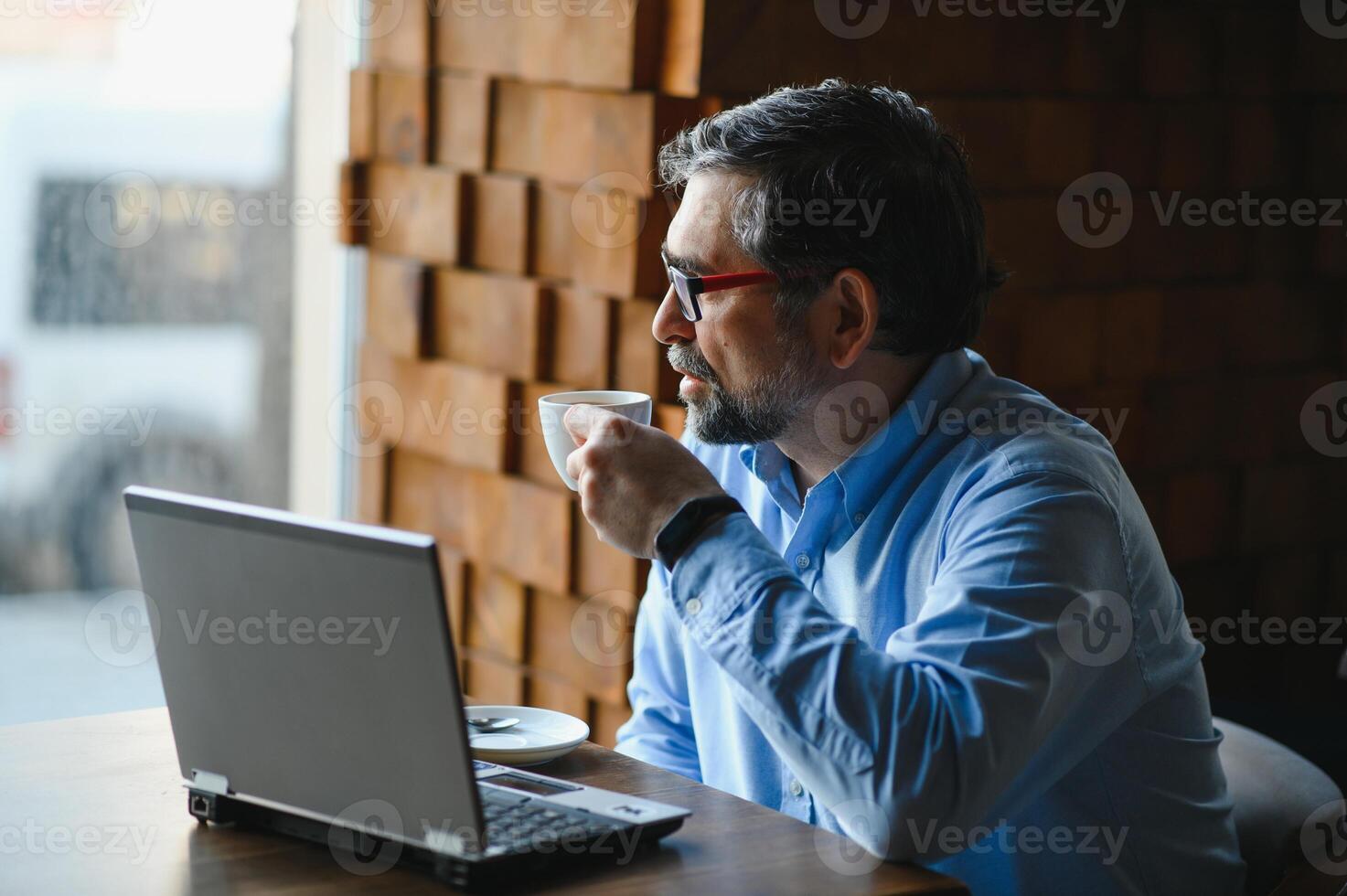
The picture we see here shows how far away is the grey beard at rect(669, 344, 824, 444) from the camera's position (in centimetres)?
165

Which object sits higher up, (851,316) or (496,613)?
(851,316)

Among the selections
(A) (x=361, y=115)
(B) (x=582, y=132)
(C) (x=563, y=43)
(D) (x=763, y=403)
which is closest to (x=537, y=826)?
(D) (x=763, y=403)

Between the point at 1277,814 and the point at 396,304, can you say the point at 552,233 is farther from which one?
the point at 1277,814

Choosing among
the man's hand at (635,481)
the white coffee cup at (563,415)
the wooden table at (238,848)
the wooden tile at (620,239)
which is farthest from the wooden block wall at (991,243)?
the wooden table at (238,848)

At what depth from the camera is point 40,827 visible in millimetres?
1249

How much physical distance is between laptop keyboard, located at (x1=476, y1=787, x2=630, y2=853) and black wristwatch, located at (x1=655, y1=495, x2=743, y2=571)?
0.24m

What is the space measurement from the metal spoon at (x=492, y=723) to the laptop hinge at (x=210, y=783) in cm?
31

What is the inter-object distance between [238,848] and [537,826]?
235mm

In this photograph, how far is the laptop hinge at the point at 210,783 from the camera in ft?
4.13

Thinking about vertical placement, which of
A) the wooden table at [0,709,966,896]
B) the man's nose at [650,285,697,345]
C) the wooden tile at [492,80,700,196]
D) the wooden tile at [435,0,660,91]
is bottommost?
the wooden table at [0,709,966,896]

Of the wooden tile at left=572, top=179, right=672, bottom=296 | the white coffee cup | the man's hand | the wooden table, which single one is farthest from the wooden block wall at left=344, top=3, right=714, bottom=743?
the wooden table

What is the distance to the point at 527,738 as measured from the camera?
148 cm

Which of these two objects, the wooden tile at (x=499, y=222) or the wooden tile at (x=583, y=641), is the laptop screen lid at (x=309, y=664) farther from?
the wooden tile at (x=499, y=222)

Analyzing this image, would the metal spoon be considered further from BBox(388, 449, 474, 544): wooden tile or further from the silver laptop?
BBox(388, 449, 474, 544): wooden tile
